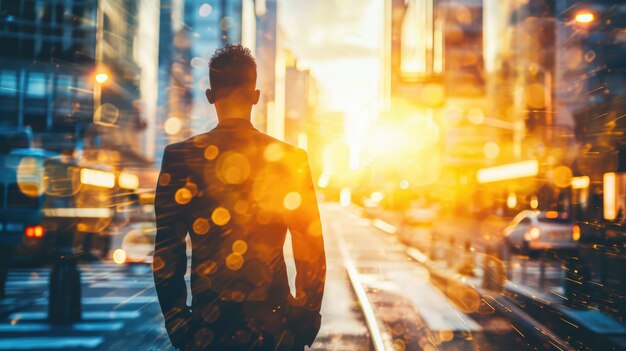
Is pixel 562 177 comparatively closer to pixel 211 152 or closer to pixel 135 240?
pixel 135 240

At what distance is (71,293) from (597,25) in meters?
9.64

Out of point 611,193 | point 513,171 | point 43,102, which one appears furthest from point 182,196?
point 43,102

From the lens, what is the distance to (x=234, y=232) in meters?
2.07

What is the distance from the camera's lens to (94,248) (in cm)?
1755

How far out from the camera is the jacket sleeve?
210 cm

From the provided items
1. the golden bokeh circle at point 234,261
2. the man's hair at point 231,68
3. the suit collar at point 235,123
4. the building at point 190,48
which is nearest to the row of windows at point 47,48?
the building at point 190,48

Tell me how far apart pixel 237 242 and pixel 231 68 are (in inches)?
28.0

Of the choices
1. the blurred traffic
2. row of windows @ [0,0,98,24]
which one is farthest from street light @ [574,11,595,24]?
row of windows @ [0,0,98,24]

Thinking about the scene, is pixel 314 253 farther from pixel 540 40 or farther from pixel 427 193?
pixel 427 193

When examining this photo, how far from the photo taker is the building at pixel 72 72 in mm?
42469

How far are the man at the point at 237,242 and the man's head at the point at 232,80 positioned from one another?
136 mm

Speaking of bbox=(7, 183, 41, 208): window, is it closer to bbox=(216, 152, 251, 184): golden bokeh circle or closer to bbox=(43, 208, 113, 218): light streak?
bbox=(43, 208, 113, 218): light streak

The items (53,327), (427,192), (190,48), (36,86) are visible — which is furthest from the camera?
(190,48)

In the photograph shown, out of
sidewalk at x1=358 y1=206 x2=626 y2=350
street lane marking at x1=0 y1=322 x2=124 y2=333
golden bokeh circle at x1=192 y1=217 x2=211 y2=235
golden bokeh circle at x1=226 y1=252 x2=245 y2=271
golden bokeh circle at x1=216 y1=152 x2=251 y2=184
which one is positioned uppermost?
golden bokeh circle at x1=216 y1=152 x2=251 y2=184
